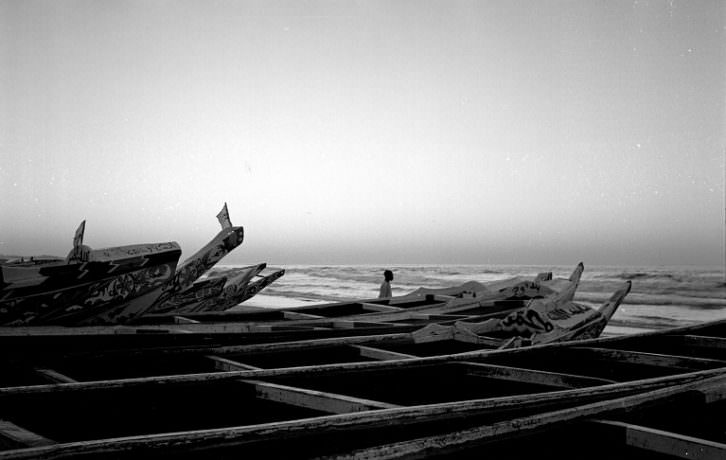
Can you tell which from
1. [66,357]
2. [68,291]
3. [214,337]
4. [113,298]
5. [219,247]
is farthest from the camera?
[219,247]

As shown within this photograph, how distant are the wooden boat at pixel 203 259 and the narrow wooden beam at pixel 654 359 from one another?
22.4 ft

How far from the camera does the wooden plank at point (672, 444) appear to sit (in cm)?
228

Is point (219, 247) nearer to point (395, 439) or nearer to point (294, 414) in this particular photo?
point (294, 414)

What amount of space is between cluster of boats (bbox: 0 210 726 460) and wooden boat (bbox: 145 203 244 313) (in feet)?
6.03

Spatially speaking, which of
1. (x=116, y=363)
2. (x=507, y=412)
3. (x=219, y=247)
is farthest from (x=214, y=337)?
(x=219, y=247)

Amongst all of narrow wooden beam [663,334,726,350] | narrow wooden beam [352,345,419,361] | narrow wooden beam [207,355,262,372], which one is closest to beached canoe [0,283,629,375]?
narrow wooden beam [352,345,419,361]

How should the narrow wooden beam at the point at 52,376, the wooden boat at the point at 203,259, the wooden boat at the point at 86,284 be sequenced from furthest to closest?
1. the wooden boat at the point at 203,259
2. the wooden boat at the point at 86,284
3. the narrow wooden beam at the point at 52,376

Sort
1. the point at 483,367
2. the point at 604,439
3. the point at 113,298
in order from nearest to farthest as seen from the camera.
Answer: the point at 604,439 < the point at 483,367 < the point at 113,298

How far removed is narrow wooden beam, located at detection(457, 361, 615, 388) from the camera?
3793mm

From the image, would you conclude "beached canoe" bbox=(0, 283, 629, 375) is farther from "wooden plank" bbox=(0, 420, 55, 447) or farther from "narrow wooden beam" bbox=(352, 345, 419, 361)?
"wooden plank" bbox=(0, 420, 55, 447)

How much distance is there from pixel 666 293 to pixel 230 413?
34.2 m

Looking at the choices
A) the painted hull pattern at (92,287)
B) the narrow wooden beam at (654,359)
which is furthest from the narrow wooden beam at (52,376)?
the narrow wooden beam at (654,359)

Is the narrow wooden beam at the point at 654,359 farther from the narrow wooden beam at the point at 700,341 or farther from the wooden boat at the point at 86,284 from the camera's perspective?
the wooden boat at the point at 86,284

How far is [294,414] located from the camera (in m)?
3.23
